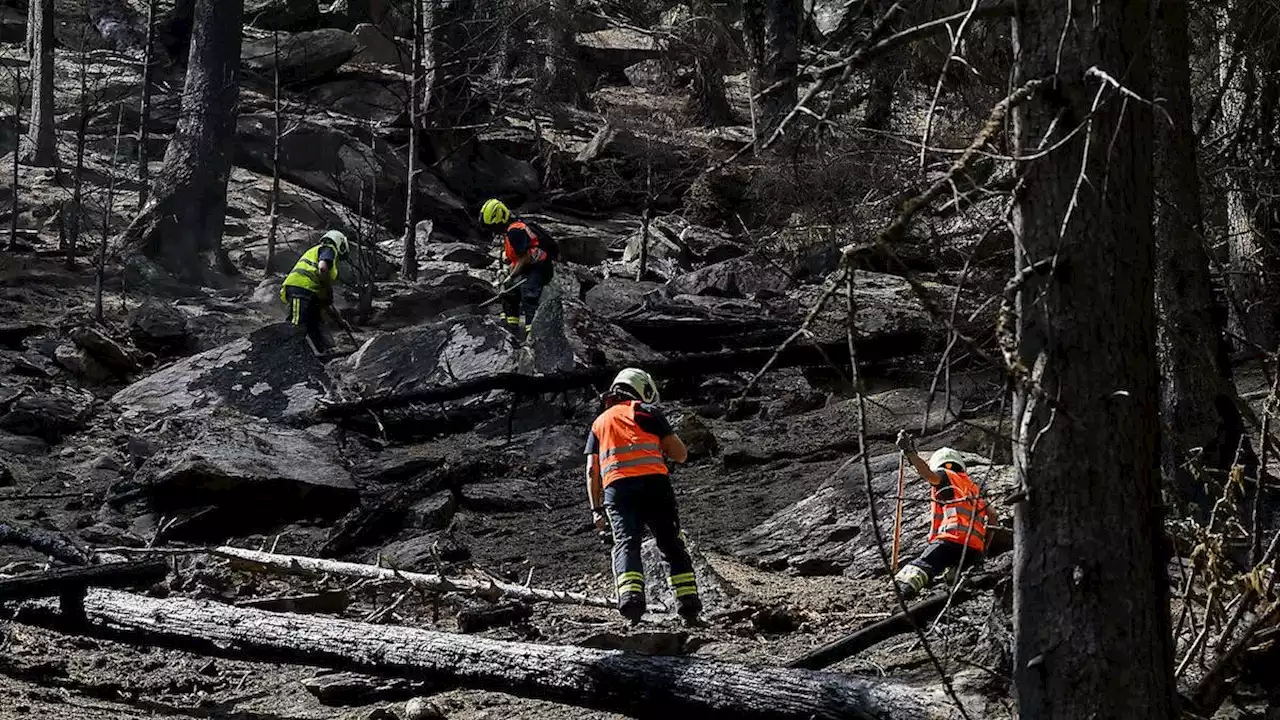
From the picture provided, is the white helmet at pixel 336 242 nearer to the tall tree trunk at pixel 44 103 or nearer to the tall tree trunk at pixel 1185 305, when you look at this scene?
the tall tree trunk at pixel 44 103

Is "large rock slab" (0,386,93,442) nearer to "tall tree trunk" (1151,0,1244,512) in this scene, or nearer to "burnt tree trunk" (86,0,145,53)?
"tall tree trunk" (1151,0,1244,512)

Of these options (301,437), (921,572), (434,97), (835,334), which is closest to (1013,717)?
(921,572)

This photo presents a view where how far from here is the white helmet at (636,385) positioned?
8703mm

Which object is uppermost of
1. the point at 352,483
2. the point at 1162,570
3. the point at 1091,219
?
the point at 1091,219

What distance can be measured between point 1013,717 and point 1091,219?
5.55 feet

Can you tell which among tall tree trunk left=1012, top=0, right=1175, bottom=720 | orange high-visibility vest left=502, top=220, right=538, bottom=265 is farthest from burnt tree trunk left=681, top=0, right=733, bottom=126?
tall tree trunk left=1012, top=0, right=1175, bottom=720

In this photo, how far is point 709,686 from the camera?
19.0ft

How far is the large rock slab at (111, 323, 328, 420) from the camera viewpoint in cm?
1530

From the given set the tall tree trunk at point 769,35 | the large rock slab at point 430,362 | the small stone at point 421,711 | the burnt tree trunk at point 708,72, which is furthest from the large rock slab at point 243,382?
the burnt tree trunk at point 708,72

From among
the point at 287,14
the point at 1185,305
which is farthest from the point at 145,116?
the point at 1185,305

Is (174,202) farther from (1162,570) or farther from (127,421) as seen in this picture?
(1162,570)

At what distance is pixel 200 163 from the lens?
2150 centimetres

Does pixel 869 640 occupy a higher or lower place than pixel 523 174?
lower

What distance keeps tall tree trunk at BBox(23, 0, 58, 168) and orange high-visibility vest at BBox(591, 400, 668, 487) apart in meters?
18.2
